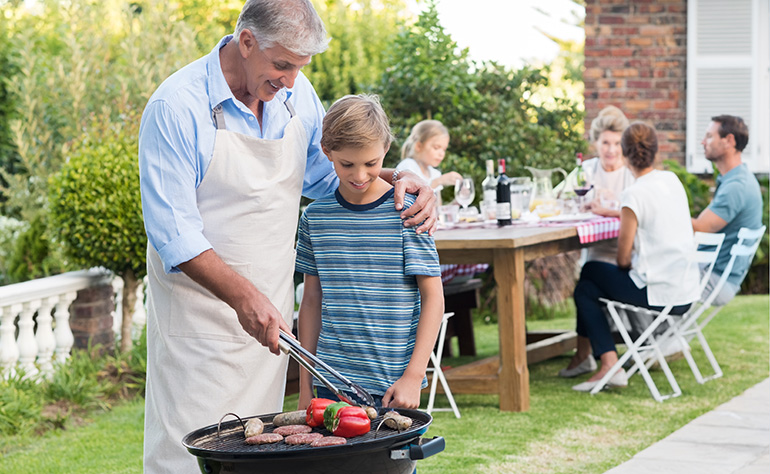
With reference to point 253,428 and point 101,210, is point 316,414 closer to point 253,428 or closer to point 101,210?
point 253,428

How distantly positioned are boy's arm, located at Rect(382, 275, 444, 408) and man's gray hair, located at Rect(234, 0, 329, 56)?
628 millimetres

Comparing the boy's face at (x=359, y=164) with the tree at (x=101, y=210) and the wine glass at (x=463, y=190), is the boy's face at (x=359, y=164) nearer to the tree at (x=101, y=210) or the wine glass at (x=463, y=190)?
the tree at (x=101, y=210)

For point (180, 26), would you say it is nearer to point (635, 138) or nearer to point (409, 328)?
point (635, 138)

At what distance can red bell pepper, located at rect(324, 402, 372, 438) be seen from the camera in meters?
1.94

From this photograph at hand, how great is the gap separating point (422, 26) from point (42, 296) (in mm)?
4092

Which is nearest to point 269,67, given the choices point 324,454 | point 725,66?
point 324,454

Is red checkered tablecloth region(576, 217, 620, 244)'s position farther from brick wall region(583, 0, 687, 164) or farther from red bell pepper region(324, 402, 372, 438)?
brick wall region(583, 0, 687, 164)

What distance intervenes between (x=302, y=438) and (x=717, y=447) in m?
2.54

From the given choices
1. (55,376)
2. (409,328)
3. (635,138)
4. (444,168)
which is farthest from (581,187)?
(409,328)

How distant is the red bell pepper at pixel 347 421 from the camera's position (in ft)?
6.38

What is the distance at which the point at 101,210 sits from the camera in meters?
4.95

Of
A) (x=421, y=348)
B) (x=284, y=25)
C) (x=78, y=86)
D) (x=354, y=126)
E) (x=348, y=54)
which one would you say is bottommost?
(x=421, y=348)

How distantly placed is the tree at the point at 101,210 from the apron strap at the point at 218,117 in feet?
9.03

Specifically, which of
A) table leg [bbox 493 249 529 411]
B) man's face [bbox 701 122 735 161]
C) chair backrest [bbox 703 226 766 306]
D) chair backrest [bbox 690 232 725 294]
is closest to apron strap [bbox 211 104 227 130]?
table leg [bbox 493 249 529 411]
